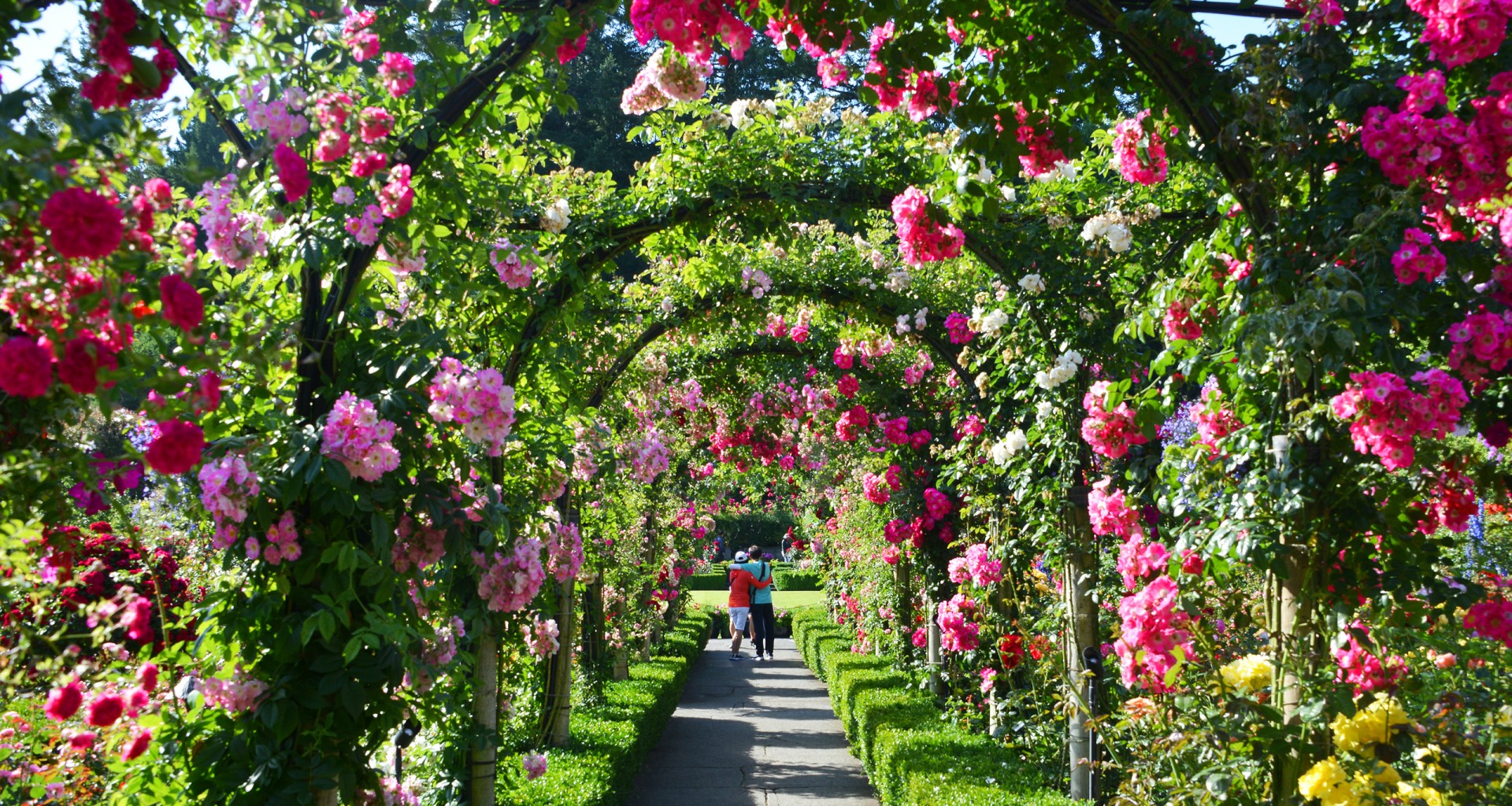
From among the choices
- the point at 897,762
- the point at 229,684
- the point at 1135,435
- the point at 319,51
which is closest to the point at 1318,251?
the point at 1135,435

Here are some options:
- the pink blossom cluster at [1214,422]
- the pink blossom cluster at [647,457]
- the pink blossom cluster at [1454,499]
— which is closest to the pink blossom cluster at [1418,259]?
the pink blossom cluster at [1454,499]

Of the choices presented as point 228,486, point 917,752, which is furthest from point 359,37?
point 917,752

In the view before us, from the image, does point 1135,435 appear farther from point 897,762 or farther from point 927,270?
point 927,270

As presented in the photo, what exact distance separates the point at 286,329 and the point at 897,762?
3.76 m

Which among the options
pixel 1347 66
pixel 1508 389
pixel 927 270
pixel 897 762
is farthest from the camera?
pixel 927 270

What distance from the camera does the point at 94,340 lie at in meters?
1.36

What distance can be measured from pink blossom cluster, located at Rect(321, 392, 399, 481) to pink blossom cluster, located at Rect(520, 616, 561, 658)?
7.33 feet

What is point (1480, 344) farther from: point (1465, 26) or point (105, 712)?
point (105, 712)

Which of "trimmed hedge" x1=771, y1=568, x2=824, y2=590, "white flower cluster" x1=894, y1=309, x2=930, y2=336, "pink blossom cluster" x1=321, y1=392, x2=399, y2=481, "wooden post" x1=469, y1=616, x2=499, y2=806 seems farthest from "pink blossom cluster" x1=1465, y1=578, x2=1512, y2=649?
"trimmed hedge" x1=771, y1=568, x2=824, y2=590

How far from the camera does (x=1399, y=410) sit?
1.98 meters

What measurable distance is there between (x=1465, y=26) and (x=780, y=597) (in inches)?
959

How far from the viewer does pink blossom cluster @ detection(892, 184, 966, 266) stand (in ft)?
11.1

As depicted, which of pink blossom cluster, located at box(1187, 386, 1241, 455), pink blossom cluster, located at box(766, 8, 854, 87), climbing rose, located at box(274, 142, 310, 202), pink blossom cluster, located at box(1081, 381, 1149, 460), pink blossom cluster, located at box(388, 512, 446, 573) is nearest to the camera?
climbing rose, located at box(274, 142, 310, 202)

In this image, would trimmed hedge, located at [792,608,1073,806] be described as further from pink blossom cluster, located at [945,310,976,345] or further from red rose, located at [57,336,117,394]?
red rose, located at [57,336,117,394]
